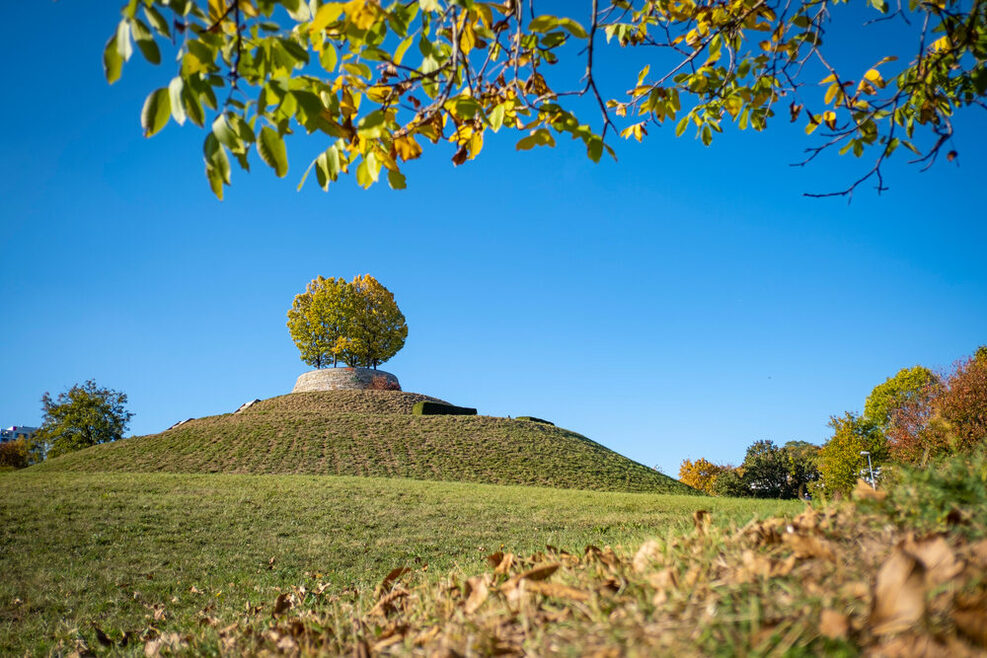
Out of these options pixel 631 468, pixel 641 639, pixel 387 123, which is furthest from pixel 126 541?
pixel 631 468

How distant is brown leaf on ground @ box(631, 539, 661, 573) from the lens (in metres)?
2.10

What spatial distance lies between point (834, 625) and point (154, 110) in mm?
2228

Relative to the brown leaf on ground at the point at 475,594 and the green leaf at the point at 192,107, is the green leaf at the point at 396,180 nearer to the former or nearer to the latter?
the green leaf at the point at 192,107

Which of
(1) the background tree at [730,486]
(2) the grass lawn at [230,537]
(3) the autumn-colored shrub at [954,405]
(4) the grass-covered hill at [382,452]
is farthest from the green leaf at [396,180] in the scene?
(1) the background tree at [730,486]

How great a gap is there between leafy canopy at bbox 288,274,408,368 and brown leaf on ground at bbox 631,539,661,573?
4621 cm

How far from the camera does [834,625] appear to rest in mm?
1062

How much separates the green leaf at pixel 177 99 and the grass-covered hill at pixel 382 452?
19531 millimetres

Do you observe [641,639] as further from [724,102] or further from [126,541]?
[126,541]

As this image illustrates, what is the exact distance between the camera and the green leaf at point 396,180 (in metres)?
2.50

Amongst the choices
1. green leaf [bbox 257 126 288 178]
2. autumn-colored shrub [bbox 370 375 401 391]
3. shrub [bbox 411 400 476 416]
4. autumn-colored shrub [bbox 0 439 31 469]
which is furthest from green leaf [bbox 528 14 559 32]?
autumn-colored shrub [bbox 0 439 31 469]

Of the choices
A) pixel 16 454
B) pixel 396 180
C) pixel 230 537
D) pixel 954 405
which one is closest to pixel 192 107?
pixel 396 180

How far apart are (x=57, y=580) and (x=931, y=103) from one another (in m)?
9.39

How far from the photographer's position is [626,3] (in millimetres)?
3000

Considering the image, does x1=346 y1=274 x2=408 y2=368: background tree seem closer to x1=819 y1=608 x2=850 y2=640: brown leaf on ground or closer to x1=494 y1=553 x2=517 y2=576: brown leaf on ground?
x1=494 y1=553 x2=517 y2=576: brown leaf on ground
